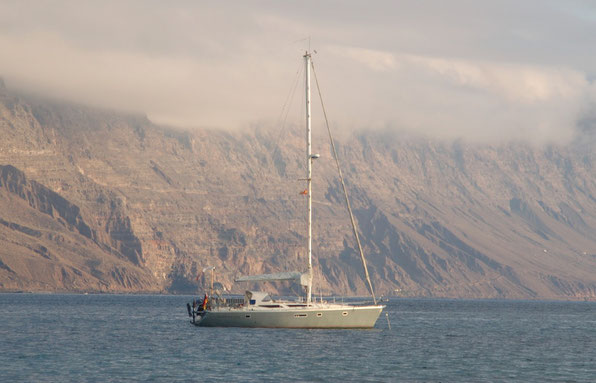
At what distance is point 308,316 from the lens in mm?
136000

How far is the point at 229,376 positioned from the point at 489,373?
26.2 m

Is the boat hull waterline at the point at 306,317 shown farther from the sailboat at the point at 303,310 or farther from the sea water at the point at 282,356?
the sea water at the point at 282,356

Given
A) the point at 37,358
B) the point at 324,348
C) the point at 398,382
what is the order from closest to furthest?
the point at 398,382, the point at 37,358, the point at 324,348

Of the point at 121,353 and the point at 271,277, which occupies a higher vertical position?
the point at 271,277

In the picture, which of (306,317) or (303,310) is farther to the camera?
(306,317)

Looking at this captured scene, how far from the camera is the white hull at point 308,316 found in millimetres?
136125

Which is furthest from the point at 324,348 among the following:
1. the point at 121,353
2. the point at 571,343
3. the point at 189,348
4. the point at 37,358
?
the point at 571,343

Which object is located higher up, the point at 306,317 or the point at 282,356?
the point at 306,317

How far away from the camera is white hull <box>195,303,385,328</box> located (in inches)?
5359

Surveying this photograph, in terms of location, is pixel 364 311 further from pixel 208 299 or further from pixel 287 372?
pixel 287 372

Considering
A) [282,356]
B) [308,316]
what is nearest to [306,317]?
[308,316]

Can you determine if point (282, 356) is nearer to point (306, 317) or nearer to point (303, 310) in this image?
point (303, 310)

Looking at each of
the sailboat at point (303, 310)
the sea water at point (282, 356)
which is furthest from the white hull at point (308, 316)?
the sea water at point (282, 356)

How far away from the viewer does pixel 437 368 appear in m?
106
